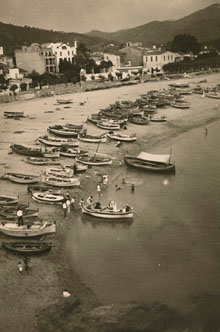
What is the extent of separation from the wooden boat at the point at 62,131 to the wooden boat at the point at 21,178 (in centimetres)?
1416

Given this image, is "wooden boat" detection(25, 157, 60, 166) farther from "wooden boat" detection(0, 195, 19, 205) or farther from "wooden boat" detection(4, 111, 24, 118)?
"wooden boat" detection(4, 111, 24, 118)

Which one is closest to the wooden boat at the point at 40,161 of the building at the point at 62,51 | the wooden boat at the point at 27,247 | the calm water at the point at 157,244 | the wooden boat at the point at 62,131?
the calm water at the point at 157,244

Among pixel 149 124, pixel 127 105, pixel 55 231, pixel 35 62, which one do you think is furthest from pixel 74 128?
pixel 35 62

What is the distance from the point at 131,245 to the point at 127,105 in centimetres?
4092

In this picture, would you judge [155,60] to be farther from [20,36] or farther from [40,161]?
[40,161]

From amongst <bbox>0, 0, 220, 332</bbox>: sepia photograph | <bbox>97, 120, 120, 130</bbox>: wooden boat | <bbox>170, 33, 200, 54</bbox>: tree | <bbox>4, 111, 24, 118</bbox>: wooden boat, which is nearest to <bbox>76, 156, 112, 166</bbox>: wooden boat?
<bbox>0, 0, 220, 332</bbox>: sepia photograph

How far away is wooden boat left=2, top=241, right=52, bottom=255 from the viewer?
20797 mm

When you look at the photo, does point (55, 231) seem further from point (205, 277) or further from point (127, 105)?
point (127, 105)

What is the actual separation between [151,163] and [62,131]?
1357cm

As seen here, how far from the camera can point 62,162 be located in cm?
3525

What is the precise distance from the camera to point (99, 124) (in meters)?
48.9

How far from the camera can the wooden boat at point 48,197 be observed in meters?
26.5

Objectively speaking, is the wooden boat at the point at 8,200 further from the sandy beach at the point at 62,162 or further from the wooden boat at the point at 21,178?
the wooden boat at the point at 21,178

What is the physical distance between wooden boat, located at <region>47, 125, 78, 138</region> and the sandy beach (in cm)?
116
